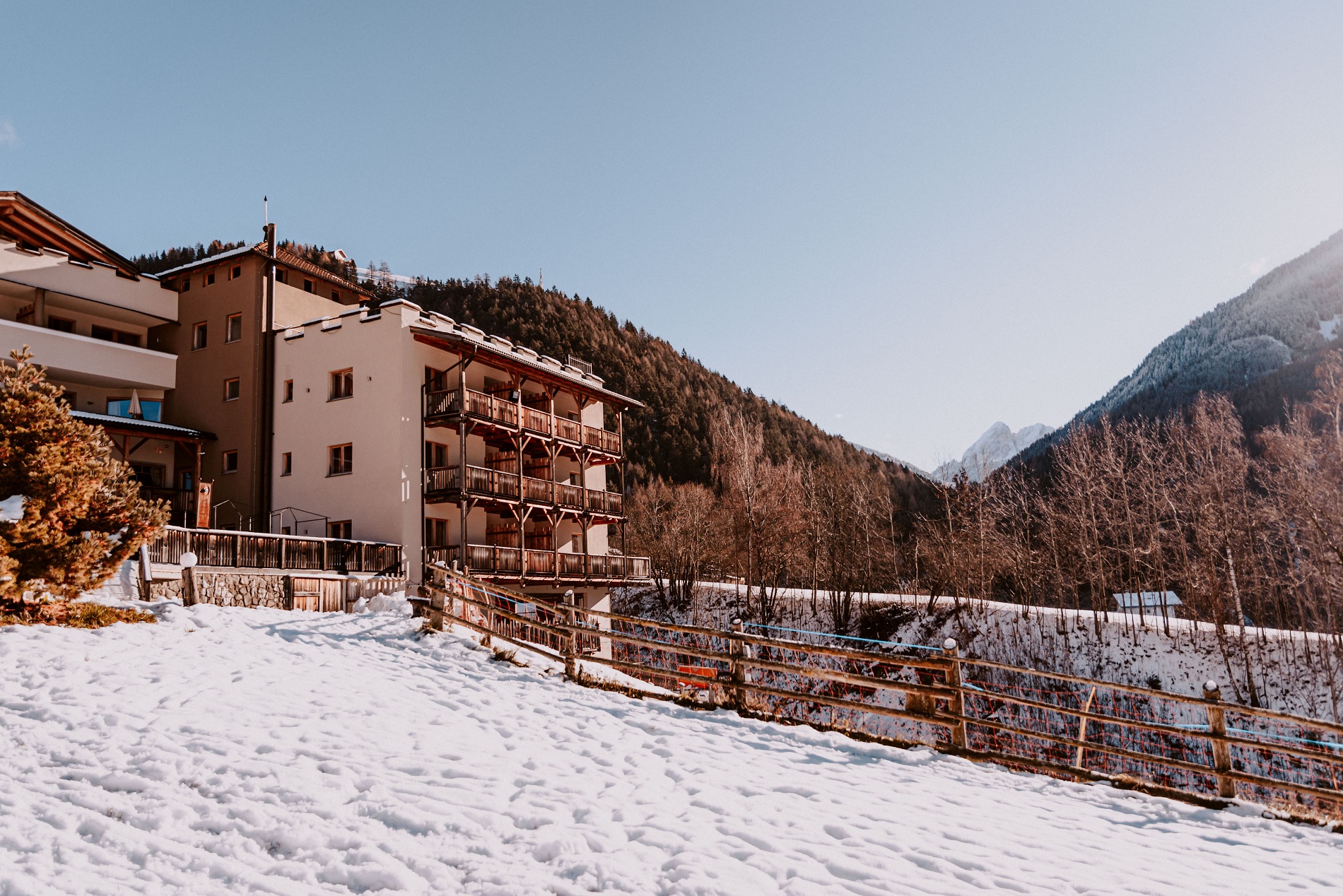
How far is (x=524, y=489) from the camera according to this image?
3059cm

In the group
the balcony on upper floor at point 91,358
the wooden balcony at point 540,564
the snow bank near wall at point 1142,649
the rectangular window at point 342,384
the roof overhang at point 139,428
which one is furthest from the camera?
the snow bank near wall at point 1142,649

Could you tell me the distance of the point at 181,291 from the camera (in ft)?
106

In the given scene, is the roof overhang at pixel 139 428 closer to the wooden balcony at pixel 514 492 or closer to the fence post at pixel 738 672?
the wooden balcony at pixel 514 492

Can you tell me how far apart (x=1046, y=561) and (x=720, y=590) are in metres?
19.8

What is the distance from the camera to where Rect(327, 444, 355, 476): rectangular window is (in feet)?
91.5

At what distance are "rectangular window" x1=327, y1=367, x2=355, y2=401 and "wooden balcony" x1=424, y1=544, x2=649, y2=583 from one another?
250 inches

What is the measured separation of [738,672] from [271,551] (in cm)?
1515

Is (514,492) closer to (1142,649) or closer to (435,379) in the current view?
(435,379)

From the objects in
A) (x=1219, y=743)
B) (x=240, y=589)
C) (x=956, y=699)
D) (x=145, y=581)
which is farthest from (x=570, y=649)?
(x=240, y=589)

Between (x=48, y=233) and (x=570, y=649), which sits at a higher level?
(x=48, y=233)

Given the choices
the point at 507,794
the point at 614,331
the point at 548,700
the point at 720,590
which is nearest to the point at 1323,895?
the point at 507,794

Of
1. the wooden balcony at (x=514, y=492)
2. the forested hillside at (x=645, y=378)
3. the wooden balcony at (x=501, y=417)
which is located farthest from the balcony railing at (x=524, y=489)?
the forested hillside at (x=645, y=378)

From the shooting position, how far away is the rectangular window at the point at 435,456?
27719 millimetres

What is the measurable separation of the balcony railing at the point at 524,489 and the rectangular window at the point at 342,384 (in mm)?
4169
